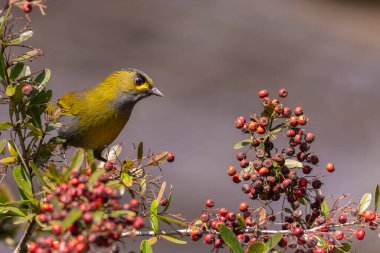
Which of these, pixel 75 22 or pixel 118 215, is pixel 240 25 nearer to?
pixel 75 22

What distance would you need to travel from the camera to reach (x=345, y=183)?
22.5 ft

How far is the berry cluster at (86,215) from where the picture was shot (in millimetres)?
1268

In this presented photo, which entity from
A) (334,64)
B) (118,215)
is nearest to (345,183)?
(334,64)

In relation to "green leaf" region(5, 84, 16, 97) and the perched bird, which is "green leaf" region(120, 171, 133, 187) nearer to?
"green leaf" region(5, 84, 16, 97)

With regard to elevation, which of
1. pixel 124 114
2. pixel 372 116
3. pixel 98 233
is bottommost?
pixel 372 116

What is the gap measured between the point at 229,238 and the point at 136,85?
1.76 metres

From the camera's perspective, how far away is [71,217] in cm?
124

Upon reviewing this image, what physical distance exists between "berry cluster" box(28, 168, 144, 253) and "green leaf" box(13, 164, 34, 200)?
0.47m

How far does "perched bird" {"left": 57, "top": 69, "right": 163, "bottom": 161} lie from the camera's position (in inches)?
118

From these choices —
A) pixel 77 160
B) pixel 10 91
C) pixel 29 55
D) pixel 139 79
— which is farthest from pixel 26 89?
pixel 139 79

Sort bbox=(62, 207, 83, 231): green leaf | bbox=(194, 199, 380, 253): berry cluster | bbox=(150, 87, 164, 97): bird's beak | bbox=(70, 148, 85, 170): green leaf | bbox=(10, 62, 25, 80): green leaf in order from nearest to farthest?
bbox=(62, 207, 83, 231): green leaf
bbox=(70, 148, 85, 170): green leaf
bbox=(194, 199, 380, 253): berry cluster
bbox=(10, 62, 25, 80): green leaf
bbox=(150, 87, 164, 97): bird's beak

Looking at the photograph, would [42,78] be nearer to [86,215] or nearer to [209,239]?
[209,239]

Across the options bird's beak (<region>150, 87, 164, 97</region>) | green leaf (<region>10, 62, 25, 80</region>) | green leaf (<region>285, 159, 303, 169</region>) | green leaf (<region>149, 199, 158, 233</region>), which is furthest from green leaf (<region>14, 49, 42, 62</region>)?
bird's beak (<region>150, 87, 164, 97</region>)

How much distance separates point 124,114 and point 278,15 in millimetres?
7177
